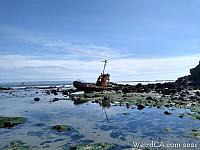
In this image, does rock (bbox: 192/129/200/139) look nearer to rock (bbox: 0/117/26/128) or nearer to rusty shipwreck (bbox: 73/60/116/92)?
rock (bbox: 0/117/26/128)

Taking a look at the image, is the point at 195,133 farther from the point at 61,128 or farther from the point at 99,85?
the point at 99,85

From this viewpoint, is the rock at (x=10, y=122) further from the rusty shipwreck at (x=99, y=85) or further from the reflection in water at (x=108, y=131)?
→ the rusty shipwreck at (x=99, y=85)

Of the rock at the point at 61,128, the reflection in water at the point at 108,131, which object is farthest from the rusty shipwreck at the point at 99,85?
the rock at the point at 61,128

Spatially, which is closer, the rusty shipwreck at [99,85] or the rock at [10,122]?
the rock at [10,122]

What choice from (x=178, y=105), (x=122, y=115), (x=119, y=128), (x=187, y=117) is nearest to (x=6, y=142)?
(x=119, y=128)

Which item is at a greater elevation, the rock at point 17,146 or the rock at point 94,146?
the rock at point 94,146

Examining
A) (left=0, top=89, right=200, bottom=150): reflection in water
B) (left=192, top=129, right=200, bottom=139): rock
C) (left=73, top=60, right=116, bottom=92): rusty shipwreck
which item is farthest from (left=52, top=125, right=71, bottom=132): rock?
(left=73, top=60, right=116, bottom=92): rusty shipwreck

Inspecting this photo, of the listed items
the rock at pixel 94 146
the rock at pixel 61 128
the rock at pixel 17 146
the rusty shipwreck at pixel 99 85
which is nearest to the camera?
the rock at pixel 94 146

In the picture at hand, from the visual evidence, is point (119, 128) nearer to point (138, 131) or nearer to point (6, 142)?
point (138, 131)

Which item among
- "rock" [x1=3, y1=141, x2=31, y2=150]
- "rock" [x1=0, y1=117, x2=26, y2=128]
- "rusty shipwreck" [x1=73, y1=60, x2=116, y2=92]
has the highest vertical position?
"rusty shipwreck" [x1=73, y1=60, x2=116, y2=92]

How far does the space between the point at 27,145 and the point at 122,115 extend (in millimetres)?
14078

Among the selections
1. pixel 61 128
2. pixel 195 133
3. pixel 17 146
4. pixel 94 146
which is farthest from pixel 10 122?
pixel 195 133

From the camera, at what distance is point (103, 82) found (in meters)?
71.8

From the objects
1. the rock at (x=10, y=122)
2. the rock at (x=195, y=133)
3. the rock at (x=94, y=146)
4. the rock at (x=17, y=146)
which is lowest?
the rock at (x=17, y=146)
